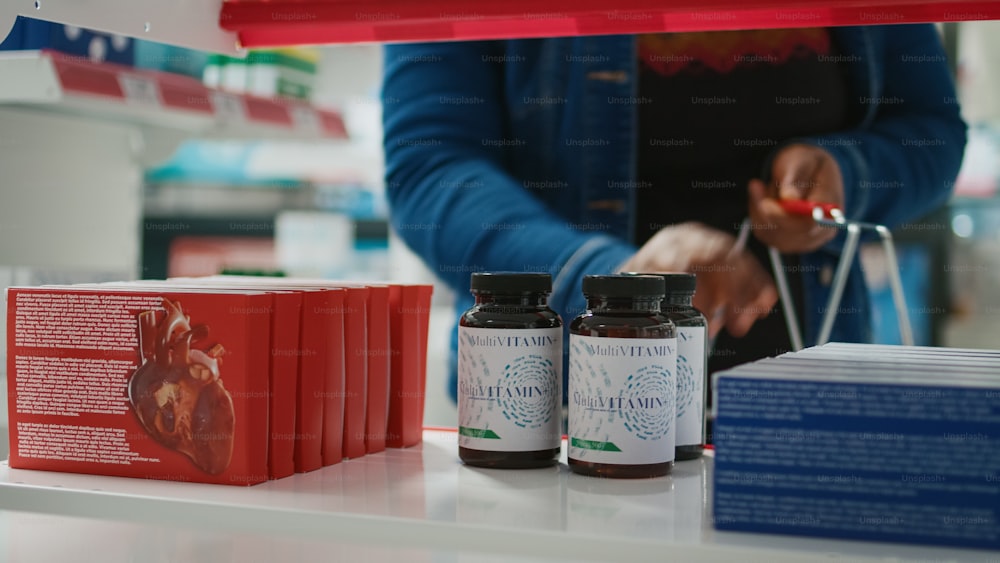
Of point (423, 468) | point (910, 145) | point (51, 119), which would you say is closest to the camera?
point (423, 468)

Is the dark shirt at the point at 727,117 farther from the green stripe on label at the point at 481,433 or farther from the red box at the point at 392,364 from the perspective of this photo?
the green stripe on label at the point at 481,433

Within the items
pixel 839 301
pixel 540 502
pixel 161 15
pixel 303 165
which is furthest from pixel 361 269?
pixel 540 502

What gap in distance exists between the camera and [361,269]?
4.66 m

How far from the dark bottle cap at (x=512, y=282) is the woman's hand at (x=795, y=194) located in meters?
0.95

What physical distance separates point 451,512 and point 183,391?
0.99ft

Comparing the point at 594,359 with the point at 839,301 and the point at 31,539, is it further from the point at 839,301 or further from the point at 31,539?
the point at 839,301

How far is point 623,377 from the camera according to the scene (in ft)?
3.08

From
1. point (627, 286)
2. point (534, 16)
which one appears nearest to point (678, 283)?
point (627, 286)

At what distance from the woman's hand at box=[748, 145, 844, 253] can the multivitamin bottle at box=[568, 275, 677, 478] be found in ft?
3.06

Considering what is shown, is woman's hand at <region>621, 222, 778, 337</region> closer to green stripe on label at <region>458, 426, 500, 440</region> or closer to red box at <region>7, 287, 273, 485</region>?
green stripe on label at <region>458, 426, 500, 440</region>

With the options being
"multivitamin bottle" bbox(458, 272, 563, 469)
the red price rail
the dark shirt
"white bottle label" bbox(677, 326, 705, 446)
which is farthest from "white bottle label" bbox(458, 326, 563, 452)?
the dark shirt

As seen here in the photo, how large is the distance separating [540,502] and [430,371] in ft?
4.64

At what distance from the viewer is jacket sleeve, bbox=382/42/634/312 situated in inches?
75.5

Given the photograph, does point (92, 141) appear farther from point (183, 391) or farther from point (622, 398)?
point (622, 398)
